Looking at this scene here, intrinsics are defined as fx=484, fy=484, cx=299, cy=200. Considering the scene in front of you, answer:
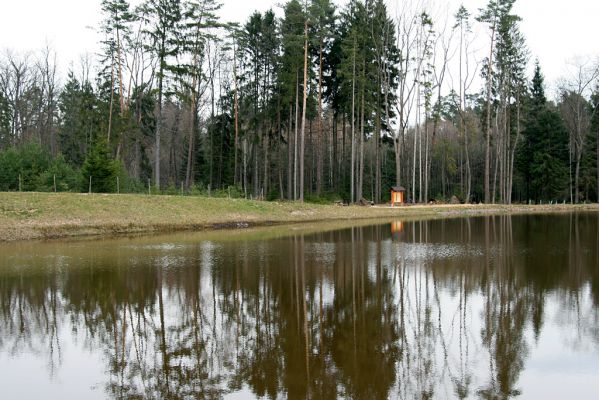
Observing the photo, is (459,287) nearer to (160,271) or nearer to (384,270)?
(384,270)

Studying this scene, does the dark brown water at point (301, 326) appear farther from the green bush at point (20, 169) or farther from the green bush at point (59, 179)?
the green bush at point (20, 169)

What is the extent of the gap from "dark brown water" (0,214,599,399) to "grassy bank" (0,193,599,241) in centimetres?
762

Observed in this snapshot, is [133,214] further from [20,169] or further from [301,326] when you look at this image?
[301,326]

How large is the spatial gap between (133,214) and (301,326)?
19.8 m

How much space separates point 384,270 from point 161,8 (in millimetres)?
30762

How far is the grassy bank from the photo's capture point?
22641 millimetres

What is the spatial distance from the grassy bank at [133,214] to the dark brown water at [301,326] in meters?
7.62

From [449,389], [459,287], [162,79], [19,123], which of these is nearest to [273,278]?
[459,287]

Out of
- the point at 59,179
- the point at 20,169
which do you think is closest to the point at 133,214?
the point at 59,179

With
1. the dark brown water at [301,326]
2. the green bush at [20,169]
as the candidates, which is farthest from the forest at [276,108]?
the dark brown water at [301,326]

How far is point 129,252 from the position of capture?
17.1m

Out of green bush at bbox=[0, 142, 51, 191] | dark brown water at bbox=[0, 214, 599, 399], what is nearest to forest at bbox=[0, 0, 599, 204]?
green bush at bbox=[0, 142, 51, 191]

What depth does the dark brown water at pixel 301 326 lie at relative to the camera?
19.2ft

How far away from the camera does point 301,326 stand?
26.4ft
